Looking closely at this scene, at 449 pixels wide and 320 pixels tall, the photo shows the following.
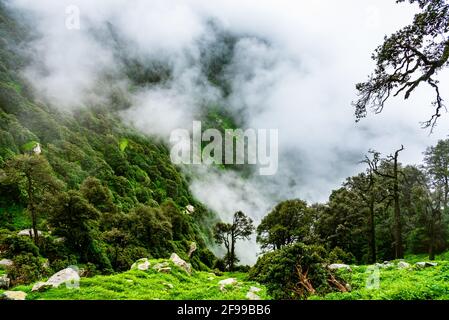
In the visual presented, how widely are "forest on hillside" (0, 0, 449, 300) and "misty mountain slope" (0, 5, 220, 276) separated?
1.04ft

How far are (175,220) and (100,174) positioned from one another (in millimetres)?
23547

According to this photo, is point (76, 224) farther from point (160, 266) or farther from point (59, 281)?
point (59, 281)

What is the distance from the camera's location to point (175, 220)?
81938 mm

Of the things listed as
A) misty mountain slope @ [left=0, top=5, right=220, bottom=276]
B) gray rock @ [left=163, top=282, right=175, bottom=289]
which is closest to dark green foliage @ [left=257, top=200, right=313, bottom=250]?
misty mountain slope @ [left=0, top=5, right=220, bottom=276]

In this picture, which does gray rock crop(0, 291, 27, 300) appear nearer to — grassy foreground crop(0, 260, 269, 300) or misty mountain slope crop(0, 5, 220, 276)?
grassy foreground crop(0, 260, 269, 300)

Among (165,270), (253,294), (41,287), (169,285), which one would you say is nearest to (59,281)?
(41,287)

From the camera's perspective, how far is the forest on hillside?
1477 cm

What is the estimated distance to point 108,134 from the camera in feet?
351

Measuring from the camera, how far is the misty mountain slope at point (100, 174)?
139 feet

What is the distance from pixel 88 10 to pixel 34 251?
202779 millimetres

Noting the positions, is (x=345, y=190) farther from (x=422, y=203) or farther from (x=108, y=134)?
(x=108, y=134)

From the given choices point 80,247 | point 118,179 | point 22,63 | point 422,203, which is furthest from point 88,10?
point 422,203

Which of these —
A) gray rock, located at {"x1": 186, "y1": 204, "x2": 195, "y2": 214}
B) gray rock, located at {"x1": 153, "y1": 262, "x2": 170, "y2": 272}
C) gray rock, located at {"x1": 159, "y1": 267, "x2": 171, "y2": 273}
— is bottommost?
gray rock, located at {"x1": 159, "y1": 267, "x2": 171, "y2": 273}

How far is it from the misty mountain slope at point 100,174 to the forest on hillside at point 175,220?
32cm
